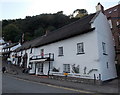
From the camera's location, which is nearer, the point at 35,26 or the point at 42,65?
the point at 42,65

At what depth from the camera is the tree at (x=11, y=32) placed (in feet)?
212

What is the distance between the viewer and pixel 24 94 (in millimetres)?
7188

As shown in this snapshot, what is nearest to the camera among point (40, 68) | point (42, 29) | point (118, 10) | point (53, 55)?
point (53, 55)

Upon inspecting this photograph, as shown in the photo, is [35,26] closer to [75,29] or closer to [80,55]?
[75,29]

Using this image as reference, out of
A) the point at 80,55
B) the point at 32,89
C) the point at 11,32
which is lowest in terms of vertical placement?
the point at 32,89

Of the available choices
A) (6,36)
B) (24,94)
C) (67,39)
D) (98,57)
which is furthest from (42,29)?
(24,94)

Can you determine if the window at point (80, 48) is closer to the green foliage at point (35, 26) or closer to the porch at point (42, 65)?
the porch at point (42, 65)

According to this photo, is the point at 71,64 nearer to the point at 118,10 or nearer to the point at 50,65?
the point at 50,65

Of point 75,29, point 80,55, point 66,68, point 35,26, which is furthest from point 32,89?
point 35,26

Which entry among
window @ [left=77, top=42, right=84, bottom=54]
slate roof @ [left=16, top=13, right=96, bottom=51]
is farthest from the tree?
window @ [left=77, top=42, right=84, bottom=54]

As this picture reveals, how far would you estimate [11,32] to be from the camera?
6512 centimetres

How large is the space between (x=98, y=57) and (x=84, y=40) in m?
2.85

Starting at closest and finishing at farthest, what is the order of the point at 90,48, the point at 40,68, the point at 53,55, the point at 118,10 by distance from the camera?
the point at 90,48
the point at 53,55
the point at 40,68
the point at 118,10

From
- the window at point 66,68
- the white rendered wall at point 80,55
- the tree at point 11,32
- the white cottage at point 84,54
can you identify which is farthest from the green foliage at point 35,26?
the window at point 66,68
